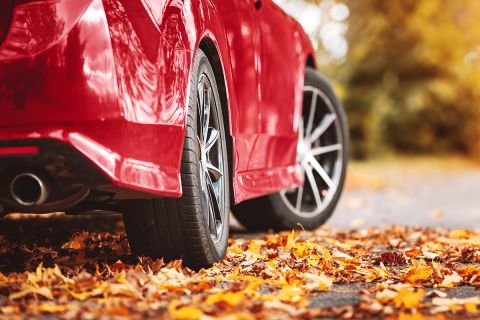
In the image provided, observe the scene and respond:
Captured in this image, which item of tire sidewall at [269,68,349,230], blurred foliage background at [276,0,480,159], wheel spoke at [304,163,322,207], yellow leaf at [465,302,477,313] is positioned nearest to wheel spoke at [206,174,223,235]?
yellow leaf at [465,302,477,313]

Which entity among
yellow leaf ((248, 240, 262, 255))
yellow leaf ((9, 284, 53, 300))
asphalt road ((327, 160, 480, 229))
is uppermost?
yellow leaf ((9, 284, 53, 300))

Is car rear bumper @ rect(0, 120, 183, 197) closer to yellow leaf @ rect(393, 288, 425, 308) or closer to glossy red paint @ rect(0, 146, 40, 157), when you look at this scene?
glossy red paint @ rect(0, 146, 40, 157)

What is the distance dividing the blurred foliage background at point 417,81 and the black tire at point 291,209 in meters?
14.8

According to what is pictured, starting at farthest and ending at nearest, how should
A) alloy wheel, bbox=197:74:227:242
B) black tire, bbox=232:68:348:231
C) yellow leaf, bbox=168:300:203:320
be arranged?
1. black tire, bbox=232:68:348:231
2. alloy wheel, bbox=197:74:227:242
3. yellow leaf, bbox=168:300:203:320

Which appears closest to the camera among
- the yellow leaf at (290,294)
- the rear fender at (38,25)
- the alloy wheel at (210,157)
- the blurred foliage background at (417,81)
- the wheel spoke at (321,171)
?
the rear fender at (38,25)

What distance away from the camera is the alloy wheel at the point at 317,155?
239 inches

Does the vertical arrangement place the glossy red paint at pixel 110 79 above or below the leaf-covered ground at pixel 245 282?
above

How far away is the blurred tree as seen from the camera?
22.4 metres

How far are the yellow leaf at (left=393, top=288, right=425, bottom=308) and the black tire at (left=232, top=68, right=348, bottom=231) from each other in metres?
2.13

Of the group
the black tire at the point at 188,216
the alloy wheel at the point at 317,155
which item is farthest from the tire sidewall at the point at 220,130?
the alloy wheel at the point at 317,155

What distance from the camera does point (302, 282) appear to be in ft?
11.5

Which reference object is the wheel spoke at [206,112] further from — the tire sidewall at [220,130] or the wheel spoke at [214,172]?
the wheel spoke at [214,172]

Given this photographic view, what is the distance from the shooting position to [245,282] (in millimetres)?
3328

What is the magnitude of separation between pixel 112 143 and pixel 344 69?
19.9 m
